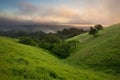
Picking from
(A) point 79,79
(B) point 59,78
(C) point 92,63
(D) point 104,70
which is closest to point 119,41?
(C) point 92,63

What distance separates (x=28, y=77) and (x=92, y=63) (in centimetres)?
3618

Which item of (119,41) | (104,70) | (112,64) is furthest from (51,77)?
(119,41)

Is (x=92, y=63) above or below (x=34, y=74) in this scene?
below

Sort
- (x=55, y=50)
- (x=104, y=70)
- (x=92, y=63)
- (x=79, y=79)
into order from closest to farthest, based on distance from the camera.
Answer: (x=79, y=79), (x=104, y=70), (x=92, y=63), (x=55, y=50)

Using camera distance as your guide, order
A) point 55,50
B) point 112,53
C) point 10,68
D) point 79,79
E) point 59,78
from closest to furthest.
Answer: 1. point 10,68
2. point 59,78
3. point 79,79
4. point 112,53
5. point 55,50

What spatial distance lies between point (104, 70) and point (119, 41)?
93.4 feet

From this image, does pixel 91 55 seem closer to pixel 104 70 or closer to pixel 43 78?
pixel 104 70

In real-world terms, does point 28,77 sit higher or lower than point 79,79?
higher

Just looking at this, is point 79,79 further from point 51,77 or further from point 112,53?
point 112,53

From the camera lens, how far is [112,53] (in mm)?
61531

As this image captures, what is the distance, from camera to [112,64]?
5244cm

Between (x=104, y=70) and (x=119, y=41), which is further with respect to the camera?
(x=119, y=41)

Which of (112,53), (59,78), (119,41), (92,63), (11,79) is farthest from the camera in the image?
(119,41)

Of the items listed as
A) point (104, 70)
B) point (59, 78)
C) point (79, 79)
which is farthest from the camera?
point (104, 70)
